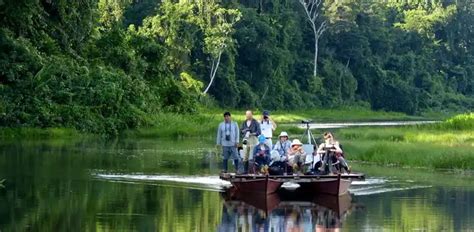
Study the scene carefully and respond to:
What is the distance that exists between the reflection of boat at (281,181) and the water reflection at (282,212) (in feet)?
0.60

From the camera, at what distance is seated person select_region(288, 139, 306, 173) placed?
87.7 feet

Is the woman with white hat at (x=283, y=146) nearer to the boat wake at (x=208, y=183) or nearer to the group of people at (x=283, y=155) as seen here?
the group of people at (x=283, y=155)

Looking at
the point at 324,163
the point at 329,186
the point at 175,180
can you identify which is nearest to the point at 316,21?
the point at 175,180

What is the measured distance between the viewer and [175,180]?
29359 millimetres

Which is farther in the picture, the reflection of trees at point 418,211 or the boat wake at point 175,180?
the boat wake at point 175,180

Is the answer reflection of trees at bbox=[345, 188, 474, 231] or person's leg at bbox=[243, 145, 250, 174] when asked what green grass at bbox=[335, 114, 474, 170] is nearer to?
reflection of trees at bbox=[345, 188, 474, 231]

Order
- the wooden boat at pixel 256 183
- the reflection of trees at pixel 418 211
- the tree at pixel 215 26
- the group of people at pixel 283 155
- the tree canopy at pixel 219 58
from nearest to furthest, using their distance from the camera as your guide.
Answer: the reflection of trees at pixel 418 211, the wooden boat at pixel 256 183, the group of people at pixel 283 155, the tree canopy at pixel 219 58, the tree at pixel 215 26

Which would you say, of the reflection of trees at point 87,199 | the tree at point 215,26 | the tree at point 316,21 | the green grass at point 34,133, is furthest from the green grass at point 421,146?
the tree at point 316,21

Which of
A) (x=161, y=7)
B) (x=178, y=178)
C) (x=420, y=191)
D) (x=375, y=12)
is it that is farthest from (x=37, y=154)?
(x=375, y=12)

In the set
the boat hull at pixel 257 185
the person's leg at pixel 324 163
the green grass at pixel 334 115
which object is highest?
the person's leg at pixel 324 163

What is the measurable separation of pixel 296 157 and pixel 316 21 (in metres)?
71.3

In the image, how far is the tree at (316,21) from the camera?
9625 centimetres

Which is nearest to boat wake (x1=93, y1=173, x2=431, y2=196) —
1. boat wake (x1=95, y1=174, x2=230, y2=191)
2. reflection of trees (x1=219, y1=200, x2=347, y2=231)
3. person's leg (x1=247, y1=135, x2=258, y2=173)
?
boat wake (x1=95, y1=174, x2=230, y2=191)

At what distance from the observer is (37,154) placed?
37.3 metres
